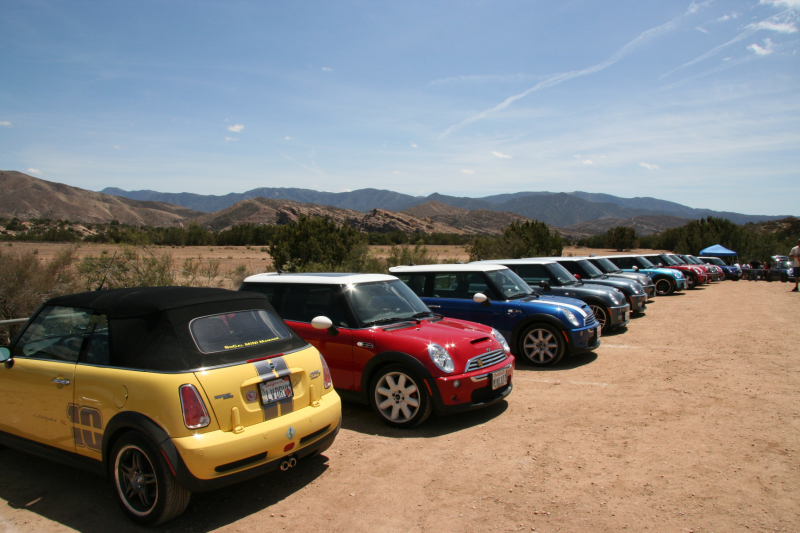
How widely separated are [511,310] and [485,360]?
2.84 metres

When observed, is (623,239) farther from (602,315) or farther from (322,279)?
(322,279)

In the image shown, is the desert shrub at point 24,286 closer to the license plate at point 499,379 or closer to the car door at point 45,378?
the car door at point 45,378

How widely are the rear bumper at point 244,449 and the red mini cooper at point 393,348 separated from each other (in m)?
1.19

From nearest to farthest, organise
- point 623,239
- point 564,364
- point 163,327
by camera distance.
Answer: point 163,327
point 564,364
point 623,239

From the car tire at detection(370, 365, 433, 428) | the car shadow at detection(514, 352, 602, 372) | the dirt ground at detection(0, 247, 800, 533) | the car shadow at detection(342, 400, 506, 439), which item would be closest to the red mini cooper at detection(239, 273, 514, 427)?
the car tire at detection(370, 365, 433, 428)

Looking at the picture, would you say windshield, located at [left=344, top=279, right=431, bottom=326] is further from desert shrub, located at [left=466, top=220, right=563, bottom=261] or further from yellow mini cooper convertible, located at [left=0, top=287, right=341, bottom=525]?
desert shrub, located at [left=466, top=220, right=563, bottom=261]

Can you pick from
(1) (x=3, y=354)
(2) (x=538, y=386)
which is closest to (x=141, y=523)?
(1) (x=3, y=354)

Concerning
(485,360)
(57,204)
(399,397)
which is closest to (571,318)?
(485,360)

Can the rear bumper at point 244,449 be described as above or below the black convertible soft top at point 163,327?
below

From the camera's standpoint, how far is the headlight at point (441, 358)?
502 centimetres

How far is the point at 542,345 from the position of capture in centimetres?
802

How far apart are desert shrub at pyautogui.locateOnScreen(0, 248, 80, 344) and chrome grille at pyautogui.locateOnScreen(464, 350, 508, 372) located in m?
7.65

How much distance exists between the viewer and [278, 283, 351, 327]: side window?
577 centimetres

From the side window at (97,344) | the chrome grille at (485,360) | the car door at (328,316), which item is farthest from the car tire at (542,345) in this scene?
the side window at (97,344)
